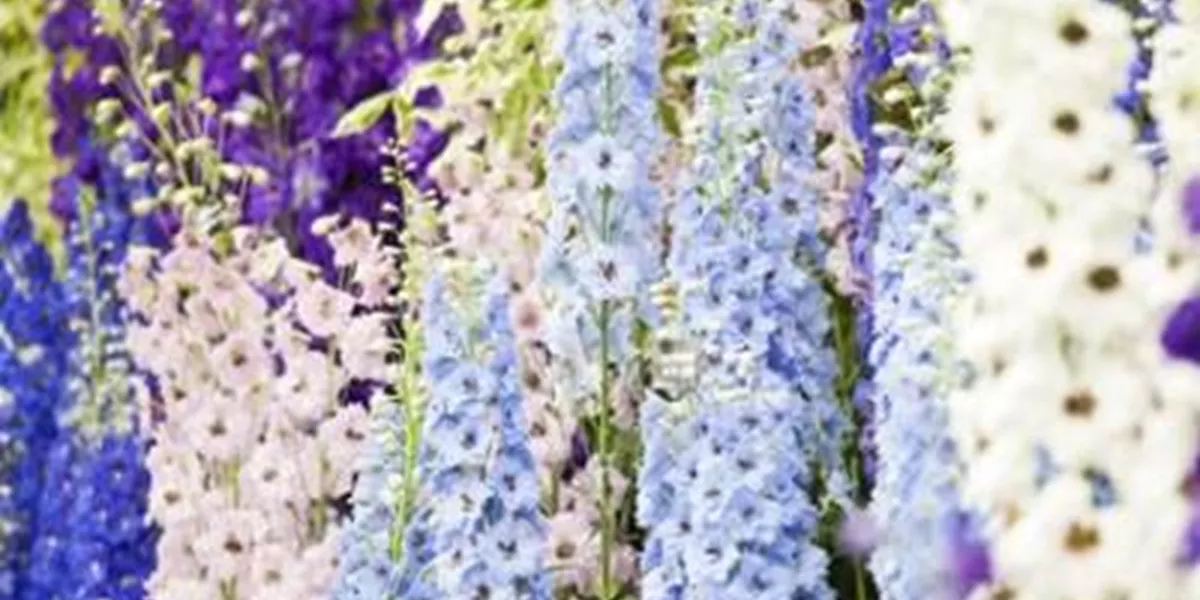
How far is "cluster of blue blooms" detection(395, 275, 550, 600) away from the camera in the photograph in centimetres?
406

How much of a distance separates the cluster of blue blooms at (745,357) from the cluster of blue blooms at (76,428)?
114 centimetres

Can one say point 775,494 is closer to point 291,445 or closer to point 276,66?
point 291,445

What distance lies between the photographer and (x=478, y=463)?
405cm

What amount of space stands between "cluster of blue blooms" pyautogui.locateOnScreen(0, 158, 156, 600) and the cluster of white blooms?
3012 millimetres

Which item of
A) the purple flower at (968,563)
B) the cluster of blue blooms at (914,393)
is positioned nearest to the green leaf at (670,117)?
the cluster of blue blooms at (914,393)

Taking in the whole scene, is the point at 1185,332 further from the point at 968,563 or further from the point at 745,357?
the point at 745,357

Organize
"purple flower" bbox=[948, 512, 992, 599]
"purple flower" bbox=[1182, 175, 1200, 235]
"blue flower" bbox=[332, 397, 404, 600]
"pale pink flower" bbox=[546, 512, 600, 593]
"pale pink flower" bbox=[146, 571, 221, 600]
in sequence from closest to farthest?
"purple flower" bbox=[1182, 175, 1200, 235], "purple flower" bbox=[948, 512, 992, 599], "blue flower" bbox=[332, 397, 404, 600], "pale pink flower" bbox=[546, 512, 600, 593], "pale pink flower" bbox=[146, 571, 221, 600]

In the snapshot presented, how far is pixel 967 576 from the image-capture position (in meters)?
2.44

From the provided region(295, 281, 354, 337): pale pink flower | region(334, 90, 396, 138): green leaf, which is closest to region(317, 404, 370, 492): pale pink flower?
region(295, 281, 354, 337): pale pink flower

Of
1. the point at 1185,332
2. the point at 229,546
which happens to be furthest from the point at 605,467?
the point at 1185,332

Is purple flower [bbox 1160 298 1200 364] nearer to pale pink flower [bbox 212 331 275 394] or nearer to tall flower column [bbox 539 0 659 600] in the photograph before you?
tall flower column [bbox 539 0 659 600]

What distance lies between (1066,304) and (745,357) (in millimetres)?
1703

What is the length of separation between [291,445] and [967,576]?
8.49 ft

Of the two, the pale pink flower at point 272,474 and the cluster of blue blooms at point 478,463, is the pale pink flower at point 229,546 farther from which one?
the cluster of blue blooms at point 478,463
